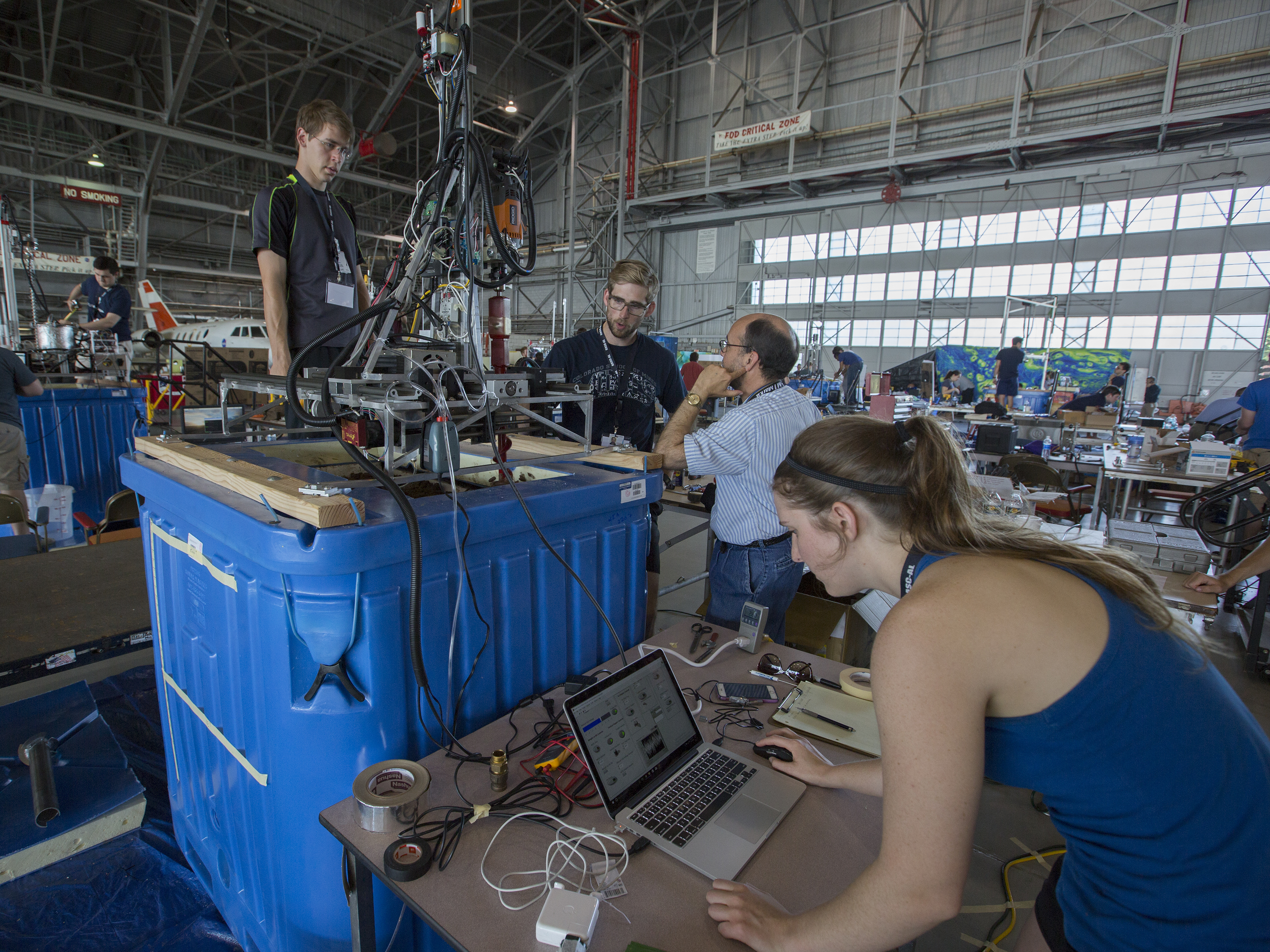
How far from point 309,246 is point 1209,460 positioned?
5.76 meters

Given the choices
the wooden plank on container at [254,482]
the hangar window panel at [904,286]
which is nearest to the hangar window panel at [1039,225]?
the hangar window panel at [904,286]

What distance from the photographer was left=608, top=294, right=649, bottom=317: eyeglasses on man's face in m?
2.45

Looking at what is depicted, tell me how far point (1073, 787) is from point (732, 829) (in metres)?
0.50

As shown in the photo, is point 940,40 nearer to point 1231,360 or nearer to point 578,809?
point 1231,360

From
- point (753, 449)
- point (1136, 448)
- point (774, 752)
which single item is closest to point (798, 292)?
point (1136, 448)

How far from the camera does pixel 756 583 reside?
2.23 meters

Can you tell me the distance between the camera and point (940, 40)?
39.7ft

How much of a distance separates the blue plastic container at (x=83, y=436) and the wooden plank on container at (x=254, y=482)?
3423 mm

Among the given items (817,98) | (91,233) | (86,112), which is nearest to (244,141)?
(91,233)

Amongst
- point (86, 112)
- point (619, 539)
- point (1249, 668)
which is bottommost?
point (1249, 668)

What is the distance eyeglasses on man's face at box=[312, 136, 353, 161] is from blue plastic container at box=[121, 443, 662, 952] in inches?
41.7

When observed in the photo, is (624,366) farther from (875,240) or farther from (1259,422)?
(875,240)

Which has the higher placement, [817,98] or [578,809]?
[817,98]

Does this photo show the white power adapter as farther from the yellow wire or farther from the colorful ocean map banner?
the colorful ocean map banner
